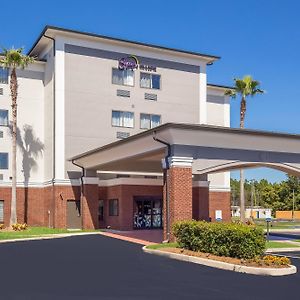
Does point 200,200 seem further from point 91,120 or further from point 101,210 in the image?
point 91,120

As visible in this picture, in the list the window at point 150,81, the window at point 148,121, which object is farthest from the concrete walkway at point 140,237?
the window at point 150,81

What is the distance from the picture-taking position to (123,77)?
39656 millimetres

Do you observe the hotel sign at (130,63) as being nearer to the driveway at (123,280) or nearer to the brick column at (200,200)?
the brick column at (200,200)

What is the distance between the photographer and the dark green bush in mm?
15961

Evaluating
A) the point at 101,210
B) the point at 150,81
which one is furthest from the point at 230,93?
the point at 101,210

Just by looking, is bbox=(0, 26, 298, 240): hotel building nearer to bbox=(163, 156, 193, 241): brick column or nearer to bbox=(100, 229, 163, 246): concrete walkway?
bbox=(100, 229, 163, 246): concrete walkway

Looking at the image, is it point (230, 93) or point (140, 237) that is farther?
point (230, 93)

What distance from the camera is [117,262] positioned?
17422 millimetres

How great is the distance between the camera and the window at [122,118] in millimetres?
39188

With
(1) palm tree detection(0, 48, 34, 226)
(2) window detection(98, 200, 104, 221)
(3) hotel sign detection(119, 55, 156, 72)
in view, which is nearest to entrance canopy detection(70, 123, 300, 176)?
(1) palm tree detection(0, 48, 34, 226)

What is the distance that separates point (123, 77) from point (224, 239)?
25025 millimetres

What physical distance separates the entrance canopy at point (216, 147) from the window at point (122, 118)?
12.6 meters

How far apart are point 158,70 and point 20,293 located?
3137 centimetres

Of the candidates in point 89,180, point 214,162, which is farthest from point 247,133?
point 89,180
